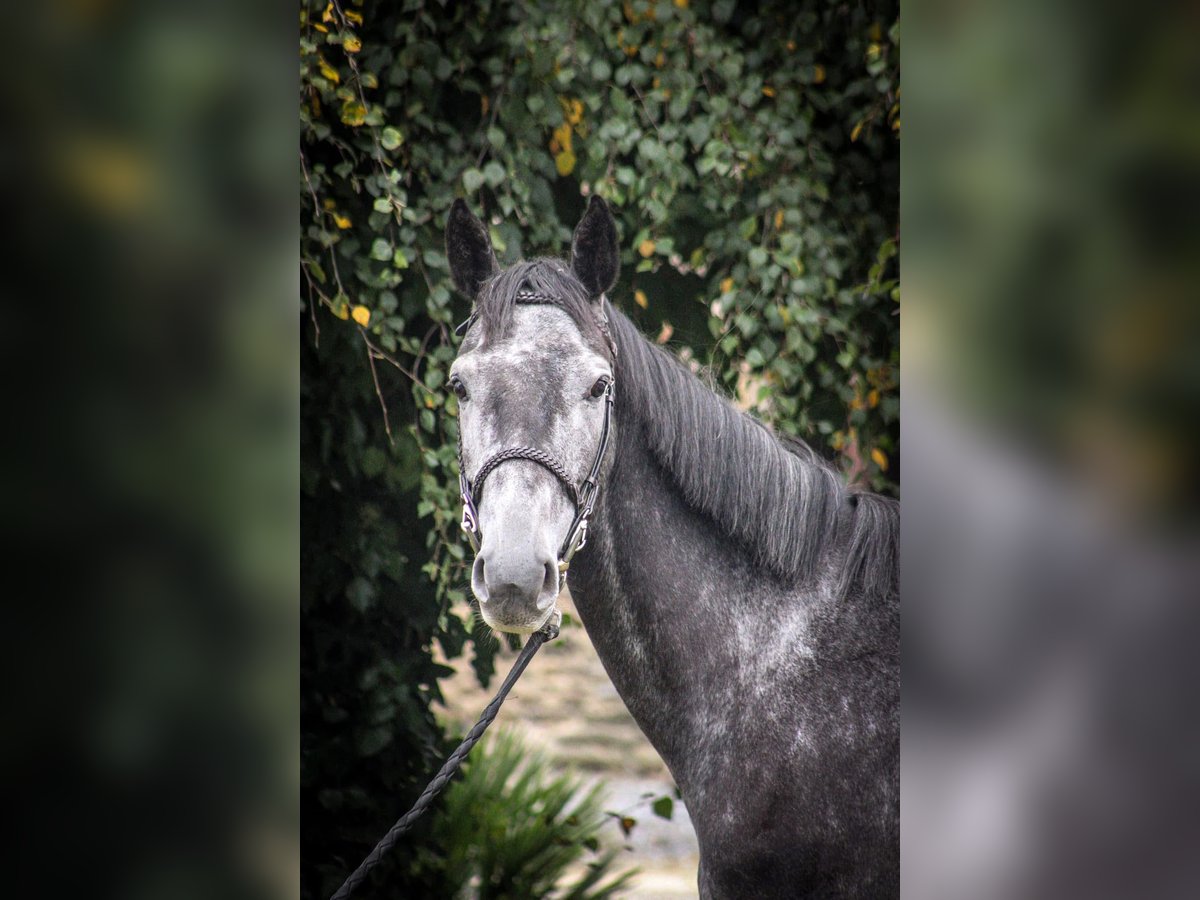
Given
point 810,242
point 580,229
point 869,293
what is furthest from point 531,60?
point 869,293

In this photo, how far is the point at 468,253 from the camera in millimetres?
2049

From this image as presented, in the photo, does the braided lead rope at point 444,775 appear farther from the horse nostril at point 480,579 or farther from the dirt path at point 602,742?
the horse nostril at point 480,579

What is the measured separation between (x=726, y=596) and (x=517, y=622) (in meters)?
0.49

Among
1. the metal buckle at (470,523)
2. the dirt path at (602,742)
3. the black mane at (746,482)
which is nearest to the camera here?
the metal buckle at (470,523)

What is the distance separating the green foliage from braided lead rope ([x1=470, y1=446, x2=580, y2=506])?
2.21 feet

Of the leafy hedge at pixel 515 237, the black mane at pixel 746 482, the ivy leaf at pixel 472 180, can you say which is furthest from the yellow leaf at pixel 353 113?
the black mane at pixel 746 482

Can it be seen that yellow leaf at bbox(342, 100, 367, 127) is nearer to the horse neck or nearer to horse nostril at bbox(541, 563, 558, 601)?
the horse neck

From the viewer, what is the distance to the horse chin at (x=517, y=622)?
1.74 metres

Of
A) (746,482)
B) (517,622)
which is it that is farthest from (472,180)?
(517,622)
